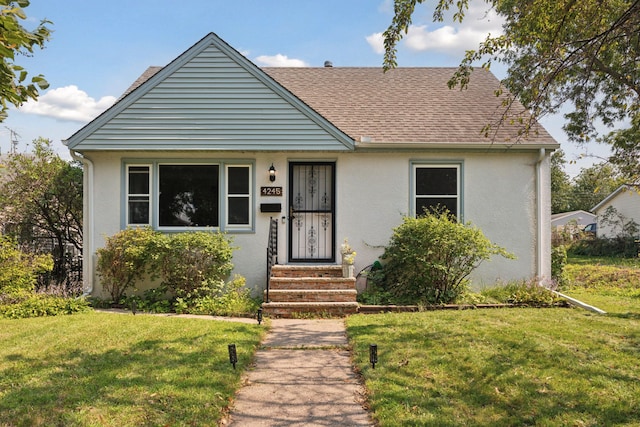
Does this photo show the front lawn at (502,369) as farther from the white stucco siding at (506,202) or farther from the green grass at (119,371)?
the white stucco siding at (506,202)

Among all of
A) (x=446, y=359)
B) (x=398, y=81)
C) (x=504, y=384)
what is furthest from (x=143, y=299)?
(x=398, y=81)

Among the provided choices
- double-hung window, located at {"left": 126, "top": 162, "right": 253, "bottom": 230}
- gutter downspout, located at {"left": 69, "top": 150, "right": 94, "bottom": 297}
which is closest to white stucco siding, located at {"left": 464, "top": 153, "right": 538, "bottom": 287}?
double-hung window, located at {"left": 126, "top": 162, "right": 253, "bottom": 230}

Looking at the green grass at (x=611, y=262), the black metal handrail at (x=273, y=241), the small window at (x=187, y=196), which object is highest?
the small window at (x=187, y=196)

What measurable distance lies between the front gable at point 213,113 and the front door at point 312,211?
0.96m

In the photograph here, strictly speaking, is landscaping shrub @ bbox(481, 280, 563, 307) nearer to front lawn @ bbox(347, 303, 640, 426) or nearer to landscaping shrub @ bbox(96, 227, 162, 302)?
front lawn @ bbox(347, 303, 640, 426)

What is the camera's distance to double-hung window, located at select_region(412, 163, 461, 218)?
9906 millimetres

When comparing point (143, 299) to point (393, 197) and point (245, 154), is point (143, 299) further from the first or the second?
point (393, 197)

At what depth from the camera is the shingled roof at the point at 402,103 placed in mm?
9977

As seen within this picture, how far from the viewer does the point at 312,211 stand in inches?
395

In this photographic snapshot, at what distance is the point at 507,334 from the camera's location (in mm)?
6141

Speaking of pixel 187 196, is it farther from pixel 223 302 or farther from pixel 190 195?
pixel 223 302

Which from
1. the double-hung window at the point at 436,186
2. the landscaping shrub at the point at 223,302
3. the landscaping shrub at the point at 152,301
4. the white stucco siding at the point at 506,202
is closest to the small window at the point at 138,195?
the landscaping shrub at the point at 152,301

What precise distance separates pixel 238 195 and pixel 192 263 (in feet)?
6.16

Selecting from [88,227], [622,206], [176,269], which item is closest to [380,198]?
[176,269]
